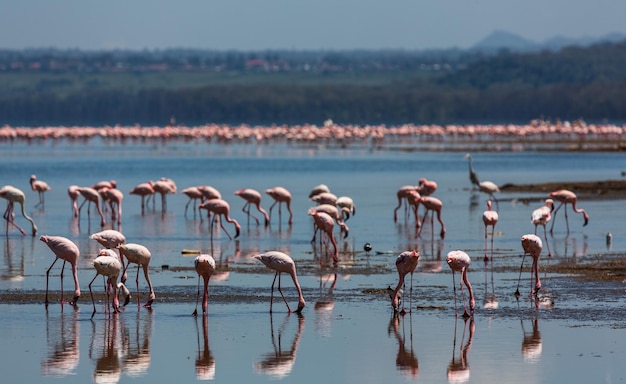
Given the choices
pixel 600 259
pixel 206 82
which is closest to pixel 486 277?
pixel 600 259

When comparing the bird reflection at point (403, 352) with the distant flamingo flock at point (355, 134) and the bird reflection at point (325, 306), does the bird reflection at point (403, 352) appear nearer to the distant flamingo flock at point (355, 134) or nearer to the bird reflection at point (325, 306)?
the bird reflection at point (325, 306)

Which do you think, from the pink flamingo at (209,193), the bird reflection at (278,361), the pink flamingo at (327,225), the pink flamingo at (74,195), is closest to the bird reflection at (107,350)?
the bird reflection at (278,361)

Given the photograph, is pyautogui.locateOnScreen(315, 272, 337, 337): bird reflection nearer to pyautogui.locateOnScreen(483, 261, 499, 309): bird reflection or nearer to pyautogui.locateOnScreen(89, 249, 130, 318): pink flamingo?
pyautogui.locateOnScreen(483, 261, 499, 309): bird reflection

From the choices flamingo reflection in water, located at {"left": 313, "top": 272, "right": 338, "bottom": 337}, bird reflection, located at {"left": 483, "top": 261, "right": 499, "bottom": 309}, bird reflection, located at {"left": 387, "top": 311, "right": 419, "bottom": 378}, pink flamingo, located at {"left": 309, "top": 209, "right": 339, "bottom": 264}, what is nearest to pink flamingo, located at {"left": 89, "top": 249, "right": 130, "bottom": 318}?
flamingo reflection in water, located at {"left": 313, "top": 272, "right": 338, "bottom": 337}

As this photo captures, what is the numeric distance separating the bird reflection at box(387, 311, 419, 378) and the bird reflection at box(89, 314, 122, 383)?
8.06 ft

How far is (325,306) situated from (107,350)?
311cm

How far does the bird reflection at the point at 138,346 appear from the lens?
432 inches

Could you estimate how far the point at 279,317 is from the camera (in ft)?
43.8

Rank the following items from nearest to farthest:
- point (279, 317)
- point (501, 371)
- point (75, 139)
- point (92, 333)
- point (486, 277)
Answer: point (501, 371) < point (92, 333) < point (279, 317) < point (486, 277) < point (75, 139)

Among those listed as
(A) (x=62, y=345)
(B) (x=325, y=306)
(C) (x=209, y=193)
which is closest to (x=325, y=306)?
(B) (x=325, y=306)

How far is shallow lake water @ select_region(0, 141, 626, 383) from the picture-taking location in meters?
11.0

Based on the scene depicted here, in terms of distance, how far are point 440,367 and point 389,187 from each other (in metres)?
22.9

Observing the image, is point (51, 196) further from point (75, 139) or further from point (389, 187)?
point (75, 139)

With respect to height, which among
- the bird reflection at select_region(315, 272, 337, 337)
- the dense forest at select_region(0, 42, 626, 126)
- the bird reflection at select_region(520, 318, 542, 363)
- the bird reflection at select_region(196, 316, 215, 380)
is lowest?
the bird reflection at select_region(196, 316, 215, 380)
